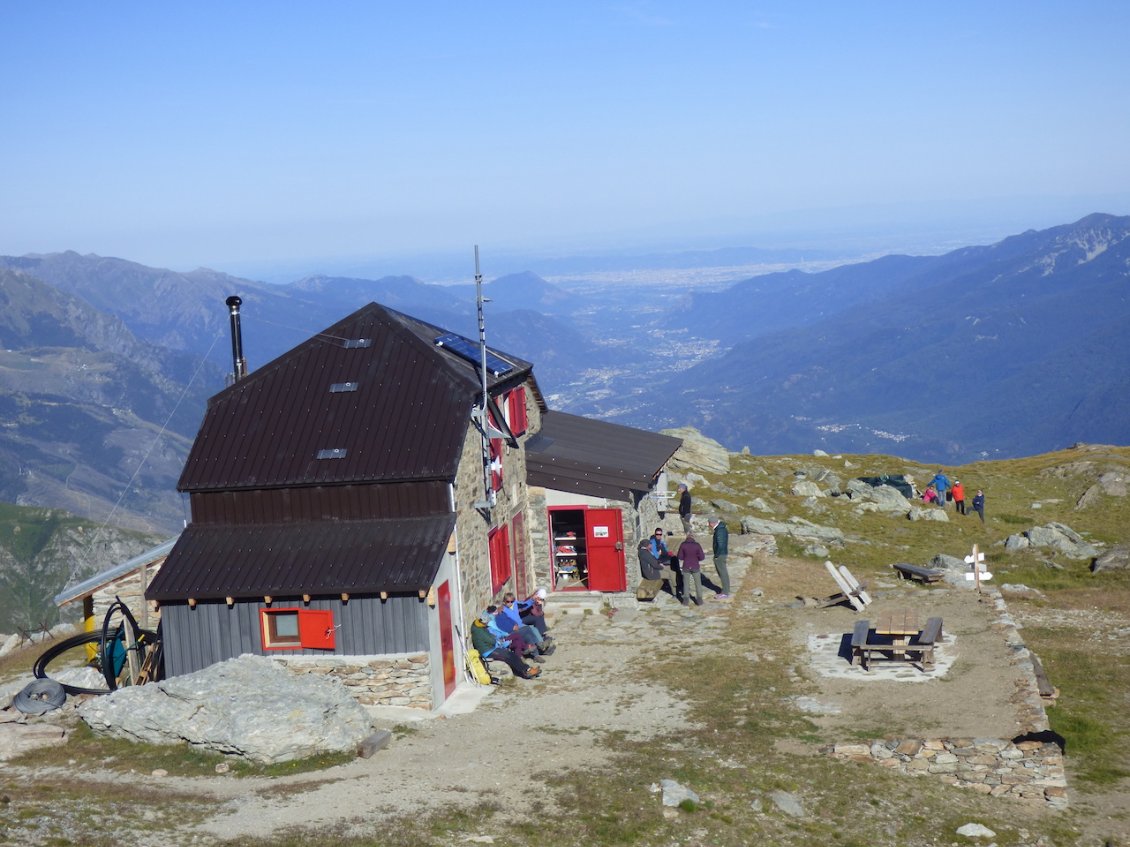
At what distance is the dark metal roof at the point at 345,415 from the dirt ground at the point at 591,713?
18.9 feet

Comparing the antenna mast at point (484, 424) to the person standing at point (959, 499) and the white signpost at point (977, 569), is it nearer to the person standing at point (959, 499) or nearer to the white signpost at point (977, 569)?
the white signpost at point (977, 569)

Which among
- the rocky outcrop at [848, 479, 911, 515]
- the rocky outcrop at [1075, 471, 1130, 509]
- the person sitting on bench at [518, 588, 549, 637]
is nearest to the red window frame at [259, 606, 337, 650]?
the person sitting on bench at [518, 588, 549, 637]

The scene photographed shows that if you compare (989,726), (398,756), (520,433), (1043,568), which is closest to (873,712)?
(989,726)

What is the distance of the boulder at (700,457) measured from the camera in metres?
60.8

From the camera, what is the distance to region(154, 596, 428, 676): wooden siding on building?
26.1 m

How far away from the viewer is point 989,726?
22750 mm

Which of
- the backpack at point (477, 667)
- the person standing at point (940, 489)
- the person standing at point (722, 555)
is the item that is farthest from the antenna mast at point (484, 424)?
the person standing at point (940, 489)

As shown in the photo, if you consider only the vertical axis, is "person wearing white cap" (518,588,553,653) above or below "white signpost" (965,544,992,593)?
above

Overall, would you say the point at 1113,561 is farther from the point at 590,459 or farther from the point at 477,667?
the point at 477,667

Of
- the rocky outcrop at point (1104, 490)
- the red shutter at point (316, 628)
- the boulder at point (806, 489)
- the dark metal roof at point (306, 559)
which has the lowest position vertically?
the rocky outcrop at point (1104, 490)

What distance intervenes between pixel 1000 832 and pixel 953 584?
18955mm

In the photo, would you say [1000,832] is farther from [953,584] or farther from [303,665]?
[953,584]

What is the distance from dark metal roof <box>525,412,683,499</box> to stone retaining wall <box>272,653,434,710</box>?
10193 mm

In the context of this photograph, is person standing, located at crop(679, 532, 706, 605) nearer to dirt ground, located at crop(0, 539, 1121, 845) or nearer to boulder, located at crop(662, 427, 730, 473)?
dirt ground, located at crop(0, 539, 1121, 845)
